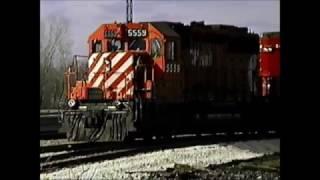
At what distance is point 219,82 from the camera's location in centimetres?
2017

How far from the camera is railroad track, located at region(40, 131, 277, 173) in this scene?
1209 cm

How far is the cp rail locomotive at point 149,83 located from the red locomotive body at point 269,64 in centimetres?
253

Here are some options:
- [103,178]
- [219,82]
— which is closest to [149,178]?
[103,178]

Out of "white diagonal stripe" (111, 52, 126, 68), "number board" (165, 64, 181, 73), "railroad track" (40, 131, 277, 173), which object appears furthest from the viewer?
"number board" (165, 64, 181, 73)

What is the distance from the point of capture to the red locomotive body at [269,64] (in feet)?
72.9

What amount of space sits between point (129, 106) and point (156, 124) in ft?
3.33

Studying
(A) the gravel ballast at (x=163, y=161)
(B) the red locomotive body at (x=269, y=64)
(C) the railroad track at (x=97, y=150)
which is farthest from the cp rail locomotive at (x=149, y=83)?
(B) the red locomotive body at (x=269, y=64)

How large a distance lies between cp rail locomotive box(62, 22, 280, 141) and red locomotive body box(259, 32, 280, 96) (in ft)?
8.29

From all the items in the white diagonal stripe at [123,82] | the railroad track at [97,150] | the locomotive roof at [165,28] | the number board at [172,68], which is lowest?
the railroad track at [97,150]

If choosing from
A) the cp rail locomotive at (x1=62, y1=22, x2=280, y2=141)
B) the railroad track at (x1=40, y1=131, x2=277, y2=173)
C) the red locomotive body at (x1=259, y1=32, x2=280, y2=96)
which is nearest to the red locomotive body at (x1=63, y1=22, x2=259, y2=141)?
the cp rail locomotive at (x1=62, y1=22, x2=280, y2=141)

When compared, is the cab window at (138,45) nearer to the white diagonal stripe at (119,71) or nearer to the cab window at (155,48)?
the cab window at (155,48)

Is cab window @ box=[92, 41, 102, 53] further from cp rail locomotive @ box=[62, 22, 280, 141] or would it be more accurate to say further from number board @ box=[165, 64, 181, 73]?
number board @ box=[165, 64, 181, 73]

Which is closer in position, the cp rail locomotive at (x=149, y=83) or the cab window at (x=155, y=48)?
the cp rail locomotive at (x=149, y=83)
